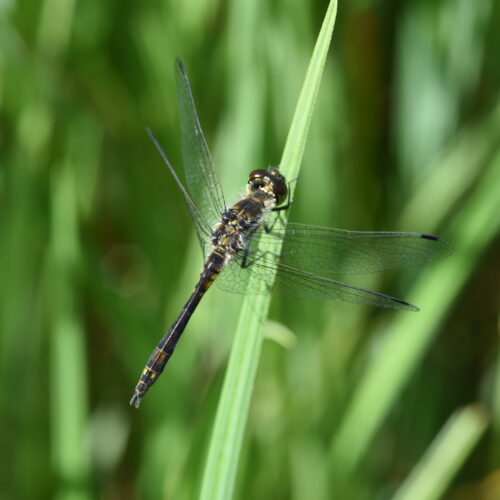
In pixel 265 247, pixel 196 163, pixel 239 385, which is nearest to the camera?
pixel 239 385

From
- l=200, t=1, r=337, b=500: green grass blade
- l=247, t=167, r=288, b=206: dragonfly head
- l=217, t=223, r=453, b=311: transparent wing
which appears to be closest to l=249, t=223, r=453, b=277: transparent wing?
Answer: l=217, t=223, r=453, b=311: transparent wing

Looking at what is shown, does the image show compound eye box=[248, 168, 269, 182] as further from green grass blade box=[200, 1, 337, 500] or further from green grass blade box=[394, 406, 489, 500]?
green grass blade box=[394, 406, 489, 500]

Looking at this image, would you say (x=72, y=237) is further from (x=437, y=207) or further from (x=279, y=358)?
(x=437, y=207)

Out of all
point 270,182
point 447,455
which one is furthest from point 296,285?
point 447,455

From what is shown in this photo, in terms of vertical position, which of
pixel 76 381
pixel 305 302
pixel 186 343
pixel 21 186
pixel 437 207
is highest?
pixel 437 207

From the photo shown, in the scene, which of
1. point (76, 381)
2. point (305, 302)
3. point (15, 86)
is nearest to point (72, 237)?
point (76, 381)

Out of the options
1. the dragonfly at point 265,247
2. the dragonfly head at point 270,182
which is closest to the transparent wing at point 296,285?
the dragonfly at point 265,247

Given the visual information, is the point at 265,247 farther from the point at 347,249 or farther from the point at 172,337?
the point at 172,337
